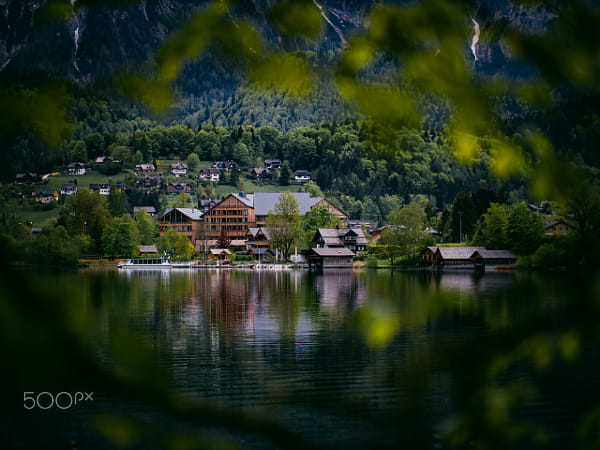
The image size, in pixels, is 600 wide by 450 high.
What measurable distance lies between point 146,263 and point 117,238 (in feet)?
20.1

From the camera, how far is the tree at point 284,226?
76062mm

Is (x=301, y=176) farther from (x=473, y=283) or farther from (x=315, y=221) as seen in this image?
(x=473, y=283)

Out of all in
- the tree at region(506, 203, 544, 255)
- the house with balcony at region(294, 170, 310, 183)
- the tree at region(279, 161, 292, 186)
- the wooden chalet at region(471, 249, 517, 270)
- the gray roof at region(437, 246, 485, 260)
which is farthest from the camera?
the house with balcony at region(294, 170, 310, 183)

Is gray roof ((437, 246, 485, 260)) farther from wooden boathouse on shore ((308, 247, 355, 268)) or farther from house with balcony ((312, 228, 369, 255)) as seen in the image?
house with balcony ((312, 228, 369, 255))

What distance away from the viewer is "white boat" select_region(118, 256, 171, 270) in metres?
72.9

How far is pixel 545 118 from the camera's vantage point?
57.7 inches

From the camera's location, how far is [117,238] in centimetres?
7231

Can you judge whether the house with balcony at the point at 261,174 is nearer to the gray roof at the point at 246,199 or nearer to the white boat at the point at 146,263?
the gray roof at the point at 246,199

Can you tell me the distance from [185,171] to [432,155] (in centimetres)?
12957

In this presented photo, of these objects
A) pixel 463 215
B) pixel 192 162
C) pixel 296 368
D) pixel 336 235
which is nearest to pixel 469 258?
pixel 463 215

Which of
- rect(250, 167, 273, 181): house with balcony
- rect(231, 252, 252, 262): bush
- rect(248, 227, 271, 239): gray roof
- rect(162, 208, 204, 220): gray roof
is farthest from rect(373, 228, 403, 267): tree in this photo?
rect(250, 167, 273, 181): house with balcony

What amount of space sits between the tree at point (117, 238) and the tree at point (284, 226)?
64.9 feet

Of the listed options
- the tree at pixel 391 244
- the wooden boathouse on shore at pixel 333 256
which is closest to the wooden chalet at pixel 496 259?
the tree at pixel 391 244

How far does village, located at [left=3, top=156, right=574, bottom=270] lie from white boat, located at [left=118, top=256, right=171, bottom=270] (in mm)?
1254
